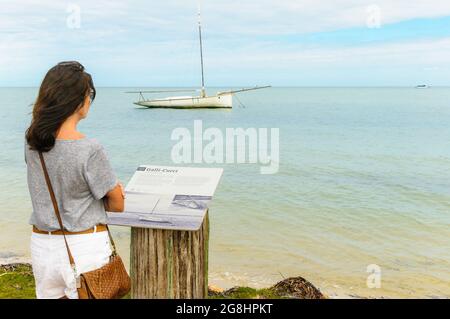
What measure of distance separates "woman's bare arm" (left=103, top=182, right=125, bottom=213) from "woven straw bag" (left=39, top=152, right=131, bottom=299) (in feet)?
0.43

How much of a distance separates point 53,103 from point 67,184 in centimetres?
37

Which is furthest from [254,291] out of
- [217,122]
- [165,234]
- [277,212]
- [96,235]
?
[217,122]

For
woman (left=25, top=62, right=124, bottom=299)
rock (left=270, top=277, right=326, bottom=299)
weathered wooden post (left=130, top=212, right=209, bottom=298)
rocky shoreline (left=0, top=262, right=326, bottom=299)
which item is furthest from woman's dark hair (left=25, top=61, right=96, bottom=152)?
rock (left=270, top=277, right=326, bottom=299)

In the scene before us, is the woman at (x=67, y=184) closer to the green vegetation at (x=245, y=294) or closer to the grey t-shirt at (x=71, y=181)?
the grey t-shirt at (x=71, y=181)

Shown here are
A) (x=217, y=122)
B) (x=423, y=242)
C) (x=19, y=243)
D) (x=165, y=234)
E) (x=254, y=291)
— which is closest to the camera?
(x=165, y=234)

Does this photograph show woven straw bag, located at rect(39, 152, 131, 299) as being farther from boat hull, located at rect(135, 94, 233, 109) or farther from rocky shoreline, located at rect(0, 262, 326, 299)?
boat hull, located at rect(135, 94, 233, 109)

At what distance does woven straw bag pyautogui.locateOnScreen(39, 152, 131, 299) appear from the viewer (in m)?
2.10

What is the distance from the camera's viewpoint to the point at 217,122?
47.1 metres

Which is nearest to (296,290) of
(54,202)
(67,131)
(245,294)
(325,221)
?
(245,294)

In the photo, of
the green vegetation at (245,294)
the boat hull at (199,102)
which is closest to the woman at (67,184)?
the green vegetation at (245,294)

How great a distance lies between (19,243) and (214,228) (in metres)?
3.76

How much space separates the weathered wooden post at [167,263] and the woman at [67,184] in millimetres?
399

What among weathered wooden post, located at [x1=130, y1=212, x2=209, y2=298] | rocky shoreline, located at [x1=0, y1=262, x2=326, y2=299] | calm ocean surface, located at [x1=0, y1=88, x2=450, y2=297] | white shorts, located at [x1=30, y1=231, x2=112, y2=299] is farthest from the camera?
calm ocean surface, located at [x1=0, y1=88, x2=450, y2=297]

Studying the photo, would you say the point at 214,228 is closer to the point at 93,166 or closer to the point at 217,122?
the point at 93,166
